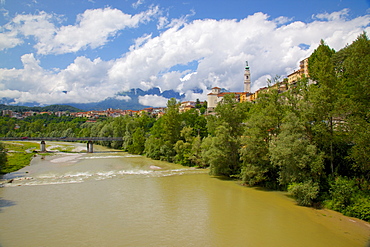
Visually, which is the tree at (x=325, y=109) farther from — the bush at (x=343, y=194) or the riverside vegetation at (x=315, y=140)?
the bush at (x=343, y=194)

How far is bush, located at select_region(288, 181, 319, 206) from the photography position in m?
17.4

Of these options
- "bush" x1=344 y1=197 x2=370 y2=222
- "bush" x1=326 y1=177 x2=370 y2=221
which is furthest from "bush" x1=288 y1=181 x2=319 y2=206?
"bush" x1=344 y1=197 x2=370 y2=222

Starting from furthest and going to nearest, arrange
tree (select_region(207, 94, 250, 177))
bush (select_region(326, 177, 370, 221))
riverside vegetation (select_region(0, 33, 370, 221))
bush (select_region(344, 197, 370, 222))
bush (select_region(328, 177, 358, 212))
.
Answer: tree (select_region(207, 94, 250, 177)), riverside vegetation (select_region(0, 33, 370, 221)), bush (select_region(328, 177, 358, 212)), bush (select_region(326, 177, 370, 221)), bush (select_region(344, 197, 370, 222))

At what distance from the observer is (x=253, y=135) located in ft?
77.2

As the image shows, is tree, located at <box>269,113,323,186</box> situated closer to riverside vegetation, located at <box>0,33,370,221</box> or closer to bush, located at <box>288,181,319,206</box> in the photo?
riverside vegetation, located at <box>0,33,370,221</box>

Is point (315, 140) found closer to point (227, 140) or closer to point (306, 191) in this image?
point (306, 191)

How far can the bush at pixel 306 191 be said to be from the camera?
1742 cm

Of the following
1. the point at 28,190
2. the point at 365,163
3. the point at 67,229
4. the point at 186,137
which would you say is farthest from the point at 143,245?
the point at 186,137

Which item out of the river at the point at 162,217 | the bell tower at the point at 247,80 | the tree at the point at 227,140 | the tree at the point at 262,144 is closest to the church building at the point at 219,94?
the bell tower at the point at 247,80

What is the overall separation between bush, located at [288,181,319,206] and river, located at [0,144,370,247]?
688 mm

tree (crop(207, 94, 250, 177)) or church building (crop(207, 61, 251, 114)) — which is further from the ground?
church building (crop(207, 61, 251, 114))

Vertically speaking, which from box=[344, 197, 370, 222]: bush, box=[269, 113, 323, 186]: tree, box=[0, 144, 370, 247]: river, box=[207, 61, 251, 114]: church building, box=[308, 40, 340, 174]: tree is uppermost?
box=[207, 61, 251, 114]: church building

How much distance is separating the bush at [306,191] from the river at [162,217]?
69cm

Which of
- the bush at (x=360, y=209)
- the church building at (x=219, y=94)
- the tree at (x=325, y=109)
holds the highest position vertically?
the church building at (x=219, y=94)
